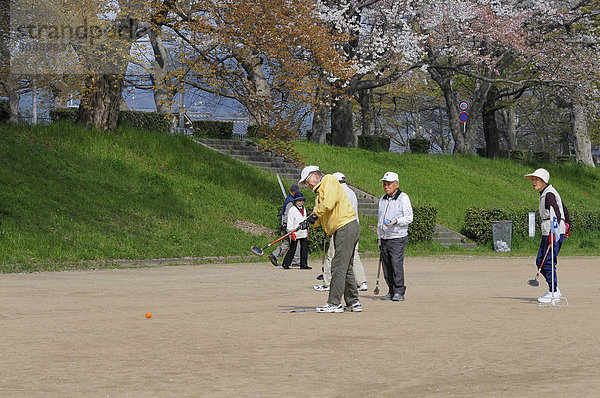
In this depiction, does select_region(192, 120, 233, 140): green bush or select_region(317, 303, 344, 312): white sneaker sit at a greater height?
select_region(192, 120, 233, 140): green bush

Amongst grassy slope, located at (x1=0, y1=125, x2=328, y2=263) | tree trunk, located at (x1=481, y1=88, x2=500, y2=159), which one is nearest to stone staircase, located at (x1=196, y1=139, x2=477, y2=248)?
grassy slope, located at (x1=0, y1=125, x2=328, y2=263)

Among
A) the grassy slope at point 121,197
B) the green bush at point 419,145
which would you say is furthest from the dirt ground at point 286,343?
the green bush at point 419,145

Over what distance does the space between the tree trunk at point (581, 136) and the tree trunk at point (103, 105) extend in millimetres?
28303

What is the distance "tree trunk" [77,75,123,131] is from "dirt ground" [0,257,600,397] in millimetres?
14996

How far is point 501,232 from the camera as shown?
1044 inches

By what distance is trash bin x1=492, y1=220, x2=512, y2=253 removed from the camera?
26.3 meters

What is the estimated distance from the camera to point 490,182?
38344 mm

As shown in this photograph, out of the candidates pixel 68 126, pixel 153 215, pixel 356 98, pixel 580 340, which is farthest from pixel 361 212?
pixel 356 98

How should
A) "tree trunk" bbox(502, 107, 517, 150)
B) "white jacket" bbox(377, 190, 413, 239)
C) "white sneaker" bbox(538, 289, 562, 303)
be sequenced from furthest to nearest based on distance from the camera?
1. "tree trunk" bbox(502, 107, 517, 150)
2. "white jacket" bbox(377, 190, 413, 239)
3. "white sneaker" bbox(538, 289, 562, 303)

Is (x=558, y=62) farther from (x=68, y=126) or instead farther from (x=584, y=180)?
(x=68, y=126)

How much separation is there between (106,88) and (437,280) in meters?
16.1

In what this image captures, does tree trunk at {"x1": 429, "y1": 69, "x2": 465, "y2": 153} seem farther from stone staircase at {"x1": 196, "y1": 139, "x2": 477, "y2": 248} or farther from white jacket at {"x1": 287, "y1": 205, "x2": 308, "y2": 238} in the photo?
white jacket at {"x1": 287, "y1": 205, "x2": 308, "y2": 238}

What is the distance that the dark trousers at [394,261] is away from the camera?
1212 cm

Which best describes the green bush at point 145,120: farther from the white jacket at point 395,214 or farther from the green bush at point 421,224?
the white jacket at point 395,214
